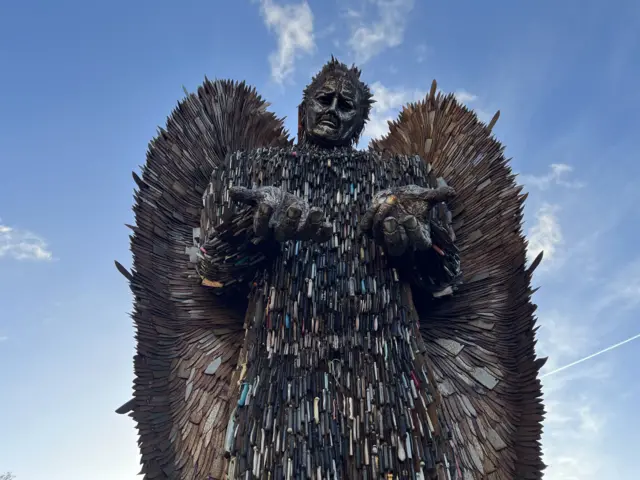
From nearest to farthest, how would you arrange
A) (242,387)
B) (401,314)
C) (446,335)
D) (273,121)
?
1. (242,387)
2. (401,314)
3. (446,335)
4. (273,121)

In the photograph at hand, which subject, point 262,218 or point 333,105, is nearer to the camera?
point 262,218

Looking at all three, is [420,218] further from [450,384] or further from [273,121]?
[273,121]

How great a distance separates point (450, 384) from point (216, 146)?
2.74 meters

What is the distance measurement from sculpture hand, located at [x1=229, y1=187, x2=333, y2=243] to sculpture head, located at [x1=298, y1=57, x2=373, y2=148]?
5.19 feet

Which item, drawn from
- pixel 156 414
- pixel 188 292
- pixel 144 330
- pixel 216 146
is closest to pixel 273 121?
pixel 216 146

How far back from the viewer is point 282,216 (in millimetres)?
3754

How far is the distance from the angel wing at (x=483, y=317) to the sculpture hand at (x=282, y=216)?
1547 mm

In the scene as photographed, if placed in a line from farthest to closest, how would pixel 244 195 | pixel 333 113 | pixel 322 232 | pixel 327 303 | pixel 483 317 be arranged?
pixel 333 113 → pixel 483 317 → pixel 327 303 → pixel 244 195 → pixel 322 232

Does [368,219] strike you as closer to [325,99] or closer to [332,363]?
[332,363]

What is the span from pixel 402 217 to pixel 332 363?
100 cm

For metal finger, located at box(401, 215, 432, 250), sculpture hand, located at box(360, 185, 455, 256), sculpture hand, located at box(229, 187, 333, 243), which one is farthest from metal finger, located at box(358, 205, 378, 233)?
sculpture hand, located at box(229, 187, 333, 243)

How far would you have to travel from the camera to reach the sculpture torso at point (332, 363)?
3555 mm

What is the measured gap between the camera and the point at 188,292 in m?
4.96

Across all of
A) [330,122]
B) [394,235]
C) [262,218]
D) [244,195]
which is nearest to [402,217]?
[394,235]
